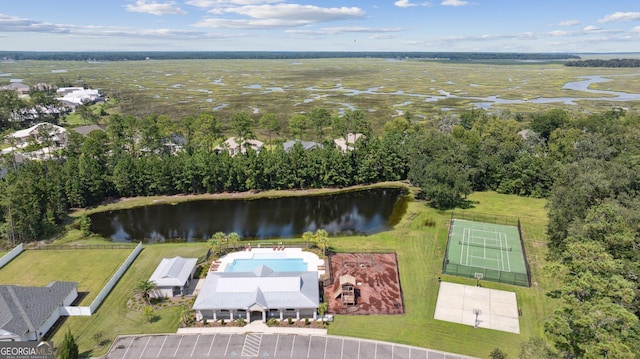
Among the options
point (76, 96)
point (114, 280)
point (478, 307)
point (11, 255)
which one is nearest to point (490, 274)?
point (478, 307)

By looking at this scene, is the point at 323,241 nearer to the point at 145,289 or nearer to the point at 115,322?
the point at 145,289

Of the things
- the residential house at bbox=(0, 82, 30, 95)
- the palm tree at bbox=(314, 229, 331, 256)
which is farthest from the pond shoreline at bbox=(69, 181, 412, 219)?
the residential house at bbox=(0, 82, 30, 95)

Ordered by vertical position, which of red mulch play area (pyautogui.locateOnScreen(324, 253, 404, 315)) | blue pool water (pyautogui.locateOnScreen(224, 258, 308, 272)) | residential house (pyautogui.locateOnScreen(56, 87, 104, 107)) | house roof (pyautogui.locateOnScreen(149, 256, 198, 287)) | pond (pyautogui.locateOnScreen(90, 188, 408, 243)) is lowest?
pond (pyautogui.locateOnScreen(90, 188, 408, 243))

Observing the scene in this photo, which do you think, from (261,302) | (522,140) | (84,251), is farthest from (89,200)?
(522,140)

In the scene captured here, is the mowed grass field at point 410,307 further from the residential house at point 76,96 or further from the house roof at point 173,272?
the residential house at point 76,96

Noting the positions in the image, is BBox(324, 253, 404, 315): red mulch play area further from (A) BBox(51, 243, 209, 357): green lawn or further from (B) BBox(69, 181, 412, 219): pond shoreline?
(B) BBox(69, 181, 412, 219): pond shoreline

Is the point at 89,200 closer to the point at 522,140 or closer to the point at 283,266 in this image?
the point at 283,266
